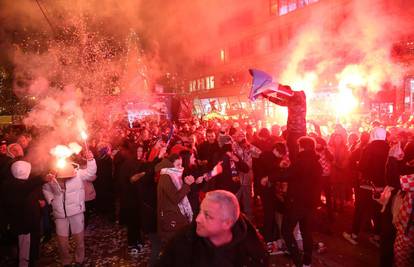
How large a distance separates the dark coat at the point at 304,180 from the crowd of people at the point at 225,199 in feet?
0.04

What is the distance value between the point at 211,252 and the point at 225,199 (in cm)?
37

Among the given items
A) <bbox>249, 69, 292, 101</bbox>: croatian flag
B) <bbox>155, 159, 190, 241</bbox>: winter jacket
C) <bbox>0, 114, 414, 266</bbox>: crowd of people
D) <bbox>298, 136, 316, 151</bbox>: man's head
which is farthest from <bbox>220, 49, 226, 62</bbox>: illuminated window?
<bbox>155, 159, 190, 241</bbox>: winter jacket

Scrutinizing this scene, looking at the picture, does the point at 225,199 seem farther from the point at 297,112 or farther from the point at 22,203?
the point at 297,112

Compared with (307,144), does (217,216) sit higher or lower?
lower

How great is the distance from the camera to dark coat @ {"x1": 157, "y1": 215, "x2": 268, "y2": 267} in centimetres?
209

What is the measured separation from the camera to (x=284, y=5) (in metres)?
27.2

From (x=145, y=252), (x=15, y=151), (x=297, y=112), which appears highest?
(x=297, y=112)

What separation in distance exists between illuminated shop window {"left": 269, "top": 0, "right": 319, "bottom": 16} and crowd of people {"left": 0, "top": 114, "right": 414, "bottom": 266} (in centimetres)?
2171

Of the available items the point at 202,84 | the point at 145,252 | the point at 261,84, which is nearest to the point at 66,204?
the point at 145,252

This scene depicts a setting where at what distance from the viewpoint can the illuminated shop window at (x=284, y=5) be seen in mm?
25250

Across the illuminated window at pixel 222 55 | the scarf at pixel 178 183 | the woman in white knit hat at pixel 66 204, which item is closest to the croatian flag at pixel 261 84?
the scarf at pixel 178 183

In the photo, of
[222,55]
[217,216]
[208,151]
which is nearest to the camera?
[217,216]

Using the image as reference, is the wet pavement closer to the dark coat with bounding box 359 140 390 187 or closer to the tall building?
the dark coat with bounding box 359 140 390 187

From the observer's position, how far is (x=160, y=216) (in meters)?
3.92
